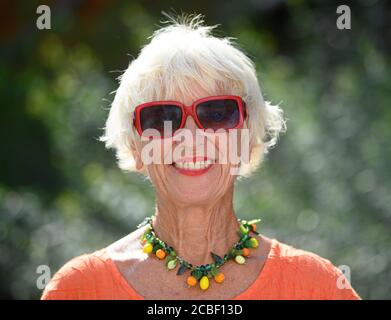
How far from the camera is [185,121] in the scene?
2602 millimetres

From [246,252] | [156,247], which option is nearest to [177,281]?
[156,247]

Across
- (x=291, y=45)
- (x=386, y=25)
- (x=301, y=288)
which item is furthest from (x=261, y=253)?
(x=291, y=45)

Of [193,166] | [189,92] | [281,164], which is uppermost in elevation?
[281,164]

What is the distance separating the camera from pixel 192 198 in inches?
103

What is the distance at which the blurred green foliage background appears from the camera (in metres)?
5.26

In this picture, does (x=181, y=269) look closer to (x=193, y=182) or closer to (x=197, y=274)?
(x=197, y=274)

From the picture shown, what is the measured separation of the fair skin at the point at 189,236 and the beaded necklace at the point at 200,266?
0.02 meters

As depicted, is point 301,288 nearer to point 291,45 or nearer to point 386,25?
point 386,25

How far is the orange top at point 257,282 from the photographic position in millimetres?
2566

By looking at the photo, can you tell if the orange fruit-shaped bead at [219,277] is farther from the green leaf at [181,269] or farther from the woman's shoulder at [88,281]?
the woman's shoulder at [88,281]

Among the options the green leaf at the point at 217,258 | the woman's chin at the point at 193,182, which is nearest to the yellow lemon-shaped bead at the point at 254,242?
the green leaf at the point at 217,258

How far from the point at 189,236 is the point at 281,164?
3.24 metres

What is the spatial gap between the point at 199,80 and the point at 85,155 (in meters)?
3.76

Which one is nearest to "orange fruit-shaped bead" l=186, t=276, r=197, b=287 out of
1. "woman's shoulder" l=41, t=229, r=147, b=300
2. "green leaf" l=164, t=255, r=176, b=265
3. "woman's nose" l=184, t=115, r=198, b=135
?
"green leaf" l=164, t=255, r=176, b=265
